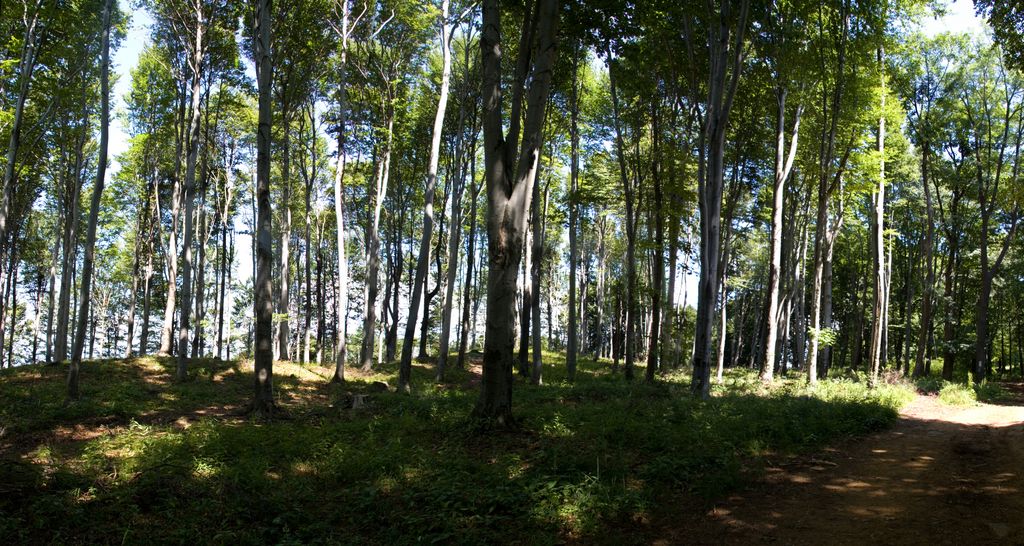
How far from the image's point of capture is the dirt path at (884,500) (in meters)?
4.55

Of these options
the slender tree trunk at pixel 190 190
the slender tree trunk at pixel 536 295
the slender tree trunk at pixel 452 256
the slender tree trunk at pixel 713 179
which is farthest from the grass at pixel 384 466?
the slender tree trunk at pixel 452 256

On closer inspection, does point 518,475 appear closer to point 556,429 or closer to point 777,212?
point 556,429

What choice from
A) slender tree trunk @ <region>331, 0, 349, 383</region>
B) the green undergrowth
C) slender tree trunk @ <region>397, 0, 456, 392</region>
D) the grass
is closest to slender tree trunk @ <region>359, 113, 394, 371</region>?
slender tree trunk @ <region>331, 0, 349, 383</region>

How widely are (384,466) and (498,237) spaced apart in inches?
136

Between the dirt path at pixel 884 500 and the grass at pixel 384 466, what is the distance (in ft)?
1.32

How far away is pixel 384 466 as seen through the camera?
6664 millimetres

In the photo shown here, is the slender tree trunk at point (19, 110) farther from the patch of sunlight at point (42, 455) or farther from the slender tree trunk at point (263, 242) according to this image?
the patch of sunlight at point (42, 455)

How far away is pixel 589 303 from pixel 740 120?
3542 centimetres

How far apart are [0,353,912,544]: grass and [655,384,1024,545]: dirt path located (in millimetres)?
402

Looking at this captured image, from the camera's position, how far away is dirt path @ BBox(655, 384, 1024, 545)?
14.9ft

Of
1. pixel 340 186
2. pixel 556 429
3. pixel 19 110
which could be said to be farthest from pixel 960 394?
pixel 19 110

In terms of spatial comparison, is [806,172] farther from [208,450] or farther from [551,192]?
[208,450]

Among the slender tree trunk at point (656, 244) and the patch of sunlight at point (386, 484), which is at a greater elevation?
the slender tree trunk at point (656, 244)

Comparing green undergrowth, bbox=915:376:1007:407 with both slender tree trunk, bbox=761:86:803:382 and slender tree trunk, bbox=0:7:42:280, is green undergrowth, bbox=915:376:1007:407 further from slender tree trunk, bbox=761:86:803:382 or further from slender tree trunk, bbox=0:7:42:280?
slender tree trunk, bbox=0:7:42:280
